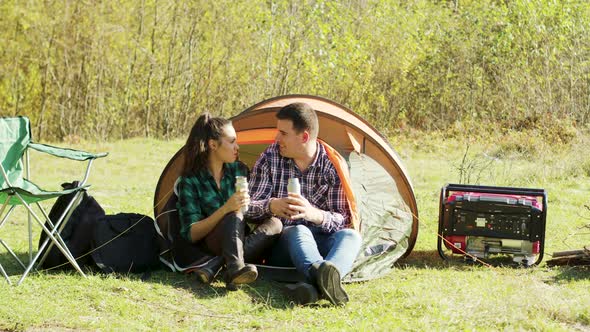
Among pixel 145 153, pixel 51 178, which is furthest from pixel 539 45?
pixel 51 178

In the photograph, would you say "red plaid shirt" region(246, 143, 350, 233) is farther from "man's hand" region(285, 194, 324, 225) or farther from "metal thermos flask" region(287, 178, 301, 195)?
"metal thermos flask" region(287, 178, 301, 195)

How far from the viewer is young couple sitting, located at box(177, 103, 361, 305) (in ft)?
14.8

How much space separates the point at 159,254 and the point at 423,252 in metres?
1.85

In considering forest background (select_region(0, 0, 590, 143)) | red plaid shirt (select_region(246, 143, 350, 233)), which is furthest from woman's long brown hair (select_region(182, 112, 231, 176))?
forest background (select_region(0, 0, 590, 143))

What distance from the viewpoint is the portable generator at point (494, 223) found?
517 centimetres

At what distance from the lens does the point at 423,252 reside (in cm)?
575

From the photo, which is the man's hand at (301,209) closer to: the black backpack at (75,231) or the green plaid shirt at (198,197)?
the green plaid shirt at (198,197)

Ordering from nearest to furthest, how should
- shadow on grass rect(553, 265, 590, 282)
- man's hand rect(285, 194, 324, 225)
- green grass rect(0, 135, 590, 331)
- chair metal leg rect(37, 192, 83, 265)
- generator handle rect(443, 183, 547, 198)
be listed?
green grass rect(0, 135, 590, 331) < man's hand rect(285, 194, 324, 225) < chair metal leg rect(37, 192, 83, 265) < shadow on grass rect(553, 265, 590, 282) < generator handle rect(443, 183, 547, 198)

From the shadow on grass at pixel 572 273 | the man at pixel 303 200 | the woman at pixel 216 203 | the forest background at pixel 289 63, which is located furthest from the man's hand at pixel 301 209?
the forest background at pixel 289 63

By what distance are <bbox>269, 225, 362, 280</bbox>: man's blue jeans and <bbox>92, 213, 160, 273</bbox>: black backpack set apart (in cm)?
74

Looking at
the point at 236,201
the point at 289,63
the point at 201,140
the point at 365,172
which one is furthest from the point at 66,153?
the point at 289,63

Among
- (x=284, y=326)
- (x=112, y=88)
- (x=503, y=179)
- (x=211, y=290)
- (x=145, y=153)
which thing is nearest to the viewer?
(x=284, y=326)

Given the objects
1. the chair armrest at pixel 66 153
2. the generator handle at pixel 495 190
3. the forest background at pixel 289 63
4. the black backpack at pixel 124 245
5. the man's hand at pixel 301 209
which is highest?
the forest background at pixel 289 63

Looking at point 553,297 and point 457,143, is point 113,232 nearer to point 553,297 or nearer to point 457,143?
point 553,297
